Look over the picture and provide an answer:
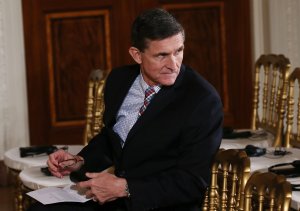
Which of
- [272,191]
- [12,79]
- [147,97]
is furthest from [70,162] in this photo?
[12,79]

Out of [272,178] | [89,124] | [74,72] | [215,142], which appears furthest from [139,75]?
[74,72]

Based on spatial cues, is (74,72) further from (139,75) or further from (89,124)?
(139,75)

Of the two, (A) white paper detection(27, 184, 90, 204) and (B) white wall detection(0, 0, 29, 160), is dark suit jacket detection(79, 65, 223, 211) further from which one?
(B) white wall detection(0, 0, 29, 160)

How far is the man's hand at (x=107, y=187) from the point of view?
3066mm

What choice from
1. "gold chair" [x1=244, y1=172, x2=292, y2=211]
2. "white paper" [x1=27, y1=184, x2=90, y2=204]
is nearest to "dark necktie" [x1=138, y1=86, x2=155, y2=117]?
"white paper" [x1=27, y1=184, x2=90, y2=204]

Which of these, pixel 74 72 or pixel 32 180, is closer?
pixel 32 180

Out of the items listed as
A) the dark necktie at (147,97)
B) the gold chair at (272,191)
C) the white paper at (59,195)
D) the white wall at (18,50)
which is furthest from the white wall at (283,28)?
the gold chair at (272,191)

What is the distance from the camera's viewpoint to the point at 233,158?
112 inches

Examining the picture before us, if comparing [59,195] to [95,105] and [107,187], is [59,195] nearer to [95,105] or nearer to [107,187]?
[107,187]

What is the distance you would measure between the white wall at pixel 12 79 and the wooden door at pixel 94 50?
11cm

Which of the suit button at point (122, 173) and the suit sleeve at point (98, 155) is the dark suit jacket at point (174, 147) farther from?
the suit sleeve at point (98, 155)

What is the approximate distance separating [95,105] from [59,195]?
5.58 feet

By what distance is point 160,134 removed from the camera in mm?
3166

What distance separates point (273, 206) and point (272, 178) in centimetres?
10
